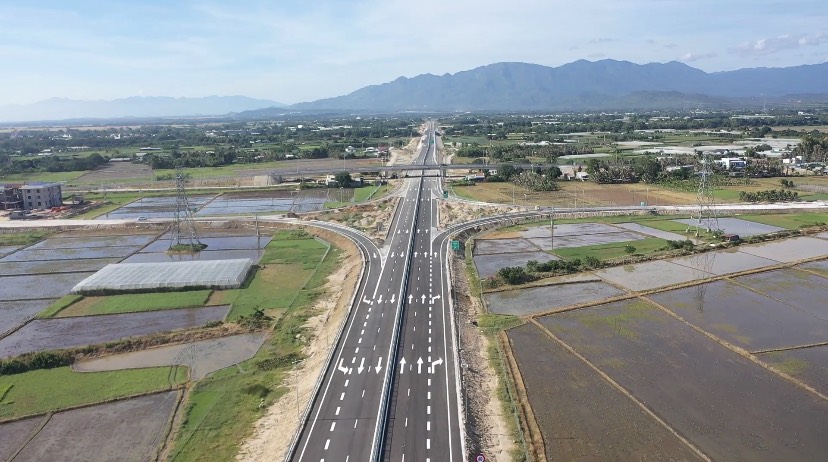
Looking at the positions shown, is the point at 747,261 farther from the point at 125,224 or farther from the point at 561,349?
the point at 125,224

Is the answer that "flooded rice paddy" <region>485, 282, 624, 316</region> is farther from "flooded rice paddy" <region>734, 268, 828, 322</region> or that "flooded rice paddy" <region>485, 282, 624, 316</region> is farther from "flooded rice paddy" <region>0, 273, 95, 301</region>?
"flooded rice paddy" <region>0, 273, 95, 301</region>

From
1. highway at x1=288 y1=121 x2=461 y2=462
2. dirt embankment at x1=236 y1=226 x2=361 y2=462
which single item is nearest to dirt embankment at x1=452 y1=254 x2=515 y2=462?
highway at x1=288 y1=121 x2=461 y2=462

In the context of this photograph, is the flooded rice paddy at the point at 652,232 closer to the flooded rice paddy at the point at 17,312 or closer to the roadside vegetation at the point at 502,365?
the roadside vegetation at the point at 502,365

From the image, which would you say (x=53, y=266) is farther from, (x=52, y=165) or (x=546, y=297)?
(x=52, y=165)

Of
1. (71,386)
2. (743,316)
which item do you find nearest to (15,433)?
(71,386)

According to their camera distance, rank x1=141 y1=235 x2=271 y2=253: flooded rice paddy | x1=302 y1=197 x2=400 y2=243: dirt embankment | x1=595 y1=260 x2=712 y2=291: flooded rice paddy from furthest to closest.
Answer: x1=302 y1=197 x2=400 y2=243: dirt embankment → x1=141 y1=235 x2=271 y2=253: flooded rice paddy → x1=595 y1=260 x2=712 y2=291: flooded rice paddy

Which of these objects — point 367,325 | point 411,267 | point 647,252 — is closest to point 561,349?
point 367,325

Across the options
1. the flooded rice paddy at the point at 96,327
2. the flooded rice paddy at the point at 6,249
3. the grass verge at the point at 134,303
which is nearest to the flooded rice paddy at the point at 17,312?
the flooded rice paddy at the point at 96,327
